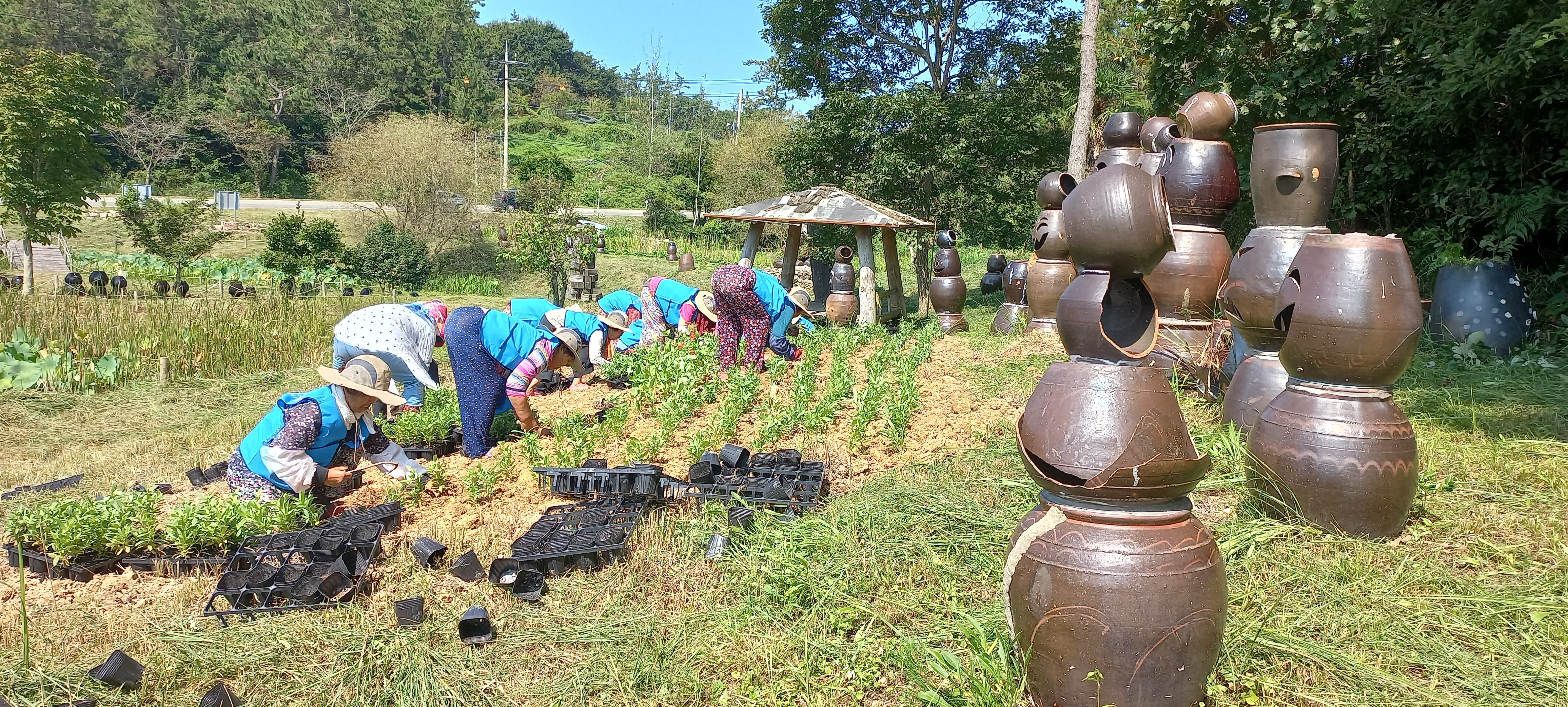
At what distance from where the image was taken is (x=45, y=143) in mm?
14109

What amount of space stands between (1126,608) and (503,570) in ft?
9.11

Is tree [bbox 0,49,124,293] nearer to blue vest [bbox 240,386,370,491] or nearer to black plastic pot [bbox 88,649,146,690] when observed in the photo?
blue vest [bbox 240,386,370,491]

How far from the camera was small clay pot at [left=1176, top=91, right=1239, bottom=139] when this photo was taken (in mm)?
6629

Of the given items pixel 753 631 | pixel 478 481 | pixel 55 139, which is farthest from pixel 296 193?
pixel 753 631

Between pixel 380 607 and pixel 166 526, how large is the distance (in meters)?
1.45

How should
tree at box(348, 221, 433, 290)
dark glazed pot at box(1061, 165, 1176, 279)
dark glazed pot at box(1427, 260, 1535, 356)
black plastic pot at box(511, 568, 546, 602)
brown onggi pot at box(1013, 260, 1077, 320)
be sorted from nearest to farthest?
dark glazed pot at box(1061, 165, 1176, 279)
black plastic pot at box(511, 568, 546, 602)
dark glazed pot at box(1427, 260, 1535, 356)
brown onggi pot at box(1013, 260, 1077, 320)
tree at box(348, 221, 433, 290)

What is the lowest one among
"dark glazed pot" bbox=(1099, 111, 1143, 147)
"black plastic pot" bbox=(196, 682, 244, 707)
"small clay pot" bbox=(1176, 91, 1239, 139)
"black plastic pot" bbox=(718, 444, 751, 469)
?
"black plastic pot" bbox=(196, 682, 244, 707)

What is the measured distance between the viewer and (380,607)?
379cm

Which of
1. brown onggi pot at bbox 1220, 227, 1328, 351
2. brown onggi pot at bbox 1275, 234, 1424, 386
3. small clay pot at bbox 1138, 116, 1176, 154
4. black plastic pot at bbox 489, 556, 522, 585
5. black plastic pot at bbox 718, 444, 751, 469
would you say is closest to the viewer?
brown onggi pot at bbox 1275, 234, 1424, 386

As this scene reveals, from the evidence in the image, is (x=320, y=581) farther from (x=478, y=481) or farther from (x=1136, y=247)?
(x=1136, y=247)

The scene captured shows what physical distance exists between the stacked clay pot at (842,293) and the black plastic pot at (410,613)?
10156 millimetres

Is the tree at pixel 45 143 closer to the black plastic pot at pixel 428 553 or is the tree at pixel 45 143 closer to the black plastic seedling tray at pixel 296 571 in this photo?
the black plastic seedling tray at pixel 296 571

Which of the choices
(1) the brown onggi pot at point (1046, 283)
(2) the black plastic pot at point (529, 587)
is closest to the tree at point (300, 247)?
(1) the brown onggi pot at point (1046, 283)

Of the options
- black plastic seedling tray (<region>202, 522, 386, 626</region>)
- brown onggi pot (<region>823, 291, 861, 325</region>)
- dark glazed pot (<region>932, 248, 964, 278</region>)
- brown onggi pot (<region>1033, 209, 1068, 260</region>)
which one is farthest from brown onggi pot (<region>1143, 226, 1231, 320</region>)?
brown onggi pot (<region>823, 291, 861, 325</region>)
